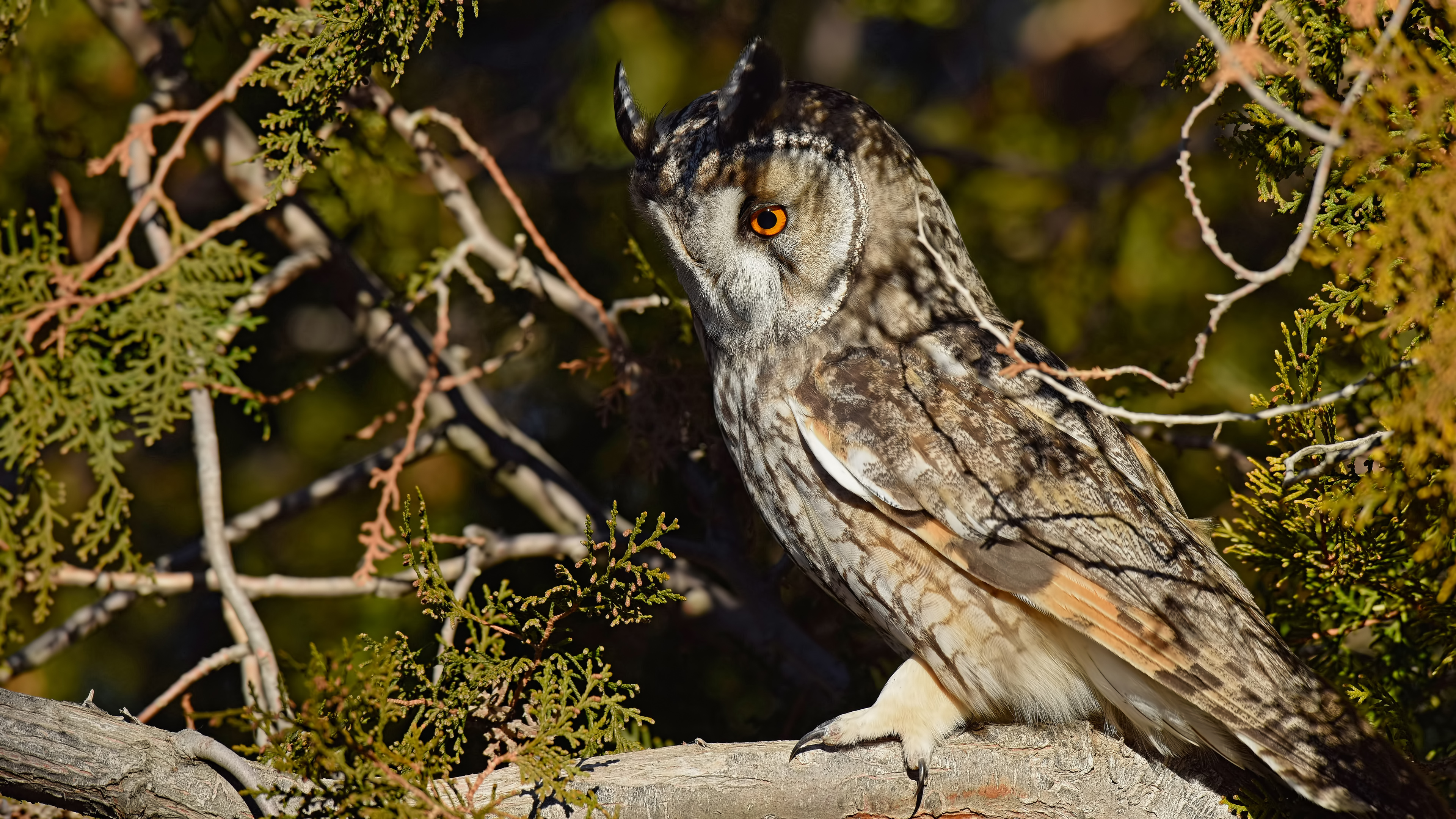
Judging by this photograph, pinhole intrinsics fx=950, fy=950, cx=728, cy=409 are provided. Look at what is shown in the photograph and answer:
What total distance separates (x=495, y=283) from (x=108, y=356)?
32.0 inches

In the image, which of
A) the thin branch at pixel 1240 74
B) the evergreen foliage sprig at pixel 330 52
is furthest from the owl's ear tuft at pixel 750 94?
the thin branch at pixel 1240 74

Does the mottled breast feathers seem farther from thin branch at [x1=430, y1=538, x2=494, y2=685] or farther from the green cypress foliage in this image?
thin branch at [x1=430, y1=538, x2=494, y2=685]

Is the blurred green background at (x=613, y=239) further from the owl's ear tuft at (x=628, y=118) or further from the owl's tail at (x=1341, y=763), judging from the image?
the owl's tail at (x=1341, y=763)

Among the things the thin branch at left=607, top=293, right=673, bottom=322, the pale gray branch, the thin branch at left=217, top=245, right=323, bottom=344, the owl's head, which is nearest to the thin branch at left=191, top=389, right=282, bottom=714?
the thin branch at left=217, top=245, right=323, bottom=344

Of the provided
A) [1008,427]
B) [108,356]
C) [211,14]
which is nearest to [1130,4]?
[1008,427]

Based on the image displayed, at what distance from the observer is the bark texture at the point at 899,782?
1386 millimetres

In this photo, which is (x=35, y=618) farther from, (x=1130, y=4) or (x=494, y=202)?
(x=1130, y=4)

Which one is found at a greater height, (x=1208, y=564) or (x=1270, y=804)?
(x=1208, y=564)

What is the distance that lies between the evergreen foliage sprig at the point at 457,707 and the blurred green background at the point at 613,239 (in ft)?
2.23

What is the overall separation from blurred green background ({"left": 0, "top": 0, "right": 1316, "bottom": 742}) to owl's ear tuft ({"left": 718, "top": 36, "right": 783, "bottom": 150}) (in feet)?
1.81

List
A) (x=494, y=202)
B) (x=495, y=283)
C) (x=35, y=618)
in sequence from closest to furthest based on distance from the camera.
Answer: (x=35, y=618), (x=495, y=283), (x=494, y=202)

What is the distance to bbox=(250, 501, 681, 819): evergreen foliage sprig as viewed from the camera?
3.62 ft

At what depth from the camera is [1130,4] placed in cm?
258

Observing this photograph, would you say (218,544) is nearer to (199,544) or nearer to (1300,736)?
(199,544)
